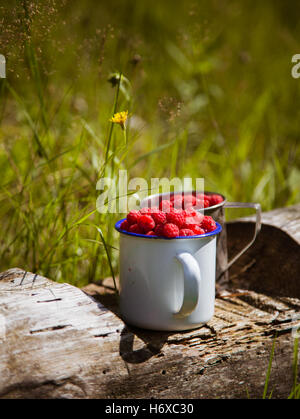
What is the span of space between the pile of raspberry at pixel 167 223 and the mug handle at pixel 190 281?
0.06 m

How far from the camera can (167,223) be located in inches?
41.9

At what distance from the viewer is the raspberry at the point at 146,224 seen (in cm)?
108

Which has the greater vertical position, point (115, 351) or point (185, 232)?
point (185, 232)

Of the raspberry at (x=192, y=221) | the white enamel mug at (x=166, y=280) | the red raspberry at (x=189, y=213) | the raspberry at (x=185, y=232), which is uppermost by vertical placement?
the red raspberry at (x=189, y=213)

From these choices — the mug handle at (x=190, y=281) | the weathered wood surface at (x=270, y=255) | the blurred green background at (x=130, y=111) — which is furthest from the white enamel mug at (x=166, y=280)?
the weathered wood surface at (x=270, y=255)

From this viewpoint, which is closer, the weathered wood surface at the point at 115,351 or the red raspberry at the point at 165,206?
the weathered wood surface at the point at 115,351

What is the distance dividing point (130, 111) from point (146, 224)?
20.9 inches

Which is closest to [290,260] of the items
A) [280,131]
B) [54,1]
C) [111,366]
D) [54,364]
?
[111,366]

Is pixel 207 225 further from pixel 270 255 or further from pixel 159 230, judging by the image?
pixel 270 255

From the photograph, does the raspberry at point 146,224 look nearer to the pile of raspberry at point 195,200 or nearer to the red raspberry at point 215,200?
the pile of raspberry at point 195,200

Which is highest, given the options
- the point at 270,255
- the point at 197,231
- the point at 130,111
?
the point at 130,111

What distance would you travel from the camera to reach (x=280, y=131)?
286 centimetres

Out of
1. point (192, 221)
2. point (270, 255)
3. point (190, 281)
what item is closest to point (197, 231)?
point (192, 221)

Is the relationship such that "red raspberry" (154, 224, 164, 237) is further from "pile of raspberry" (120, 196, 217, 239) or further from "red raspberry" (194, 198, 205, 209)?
"red raspberry" (194, 198, 205, 209)
